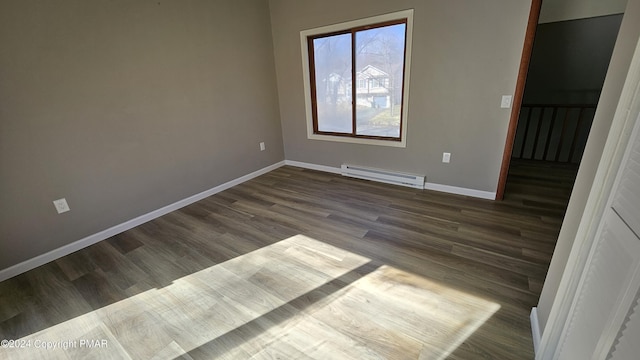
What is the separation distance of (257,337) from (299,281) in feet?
1.51

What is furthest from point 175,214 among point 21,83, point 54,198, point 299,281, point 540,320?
point 540,320

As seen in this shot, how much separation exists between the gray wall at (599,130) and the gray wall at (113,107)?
3.24m

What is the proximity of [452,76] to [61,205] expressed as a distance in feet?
12.6

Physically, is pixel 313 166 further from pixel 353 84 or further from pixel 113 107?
pixel 113 107

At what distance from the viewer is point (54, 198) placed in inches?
83.9

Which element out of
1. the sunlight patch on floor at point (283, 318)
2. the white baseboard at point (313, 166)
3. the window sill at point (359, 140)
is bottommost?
the sunlight patch on floor at point (283, 318)

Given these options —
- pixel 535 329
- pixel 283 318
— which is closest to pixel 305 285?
pixel 283 318

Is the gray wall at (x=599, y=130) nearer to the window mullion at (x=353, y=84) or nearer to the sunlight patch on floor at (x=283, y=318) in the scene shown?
the sunlight patch on floor at (x=283, y=318)

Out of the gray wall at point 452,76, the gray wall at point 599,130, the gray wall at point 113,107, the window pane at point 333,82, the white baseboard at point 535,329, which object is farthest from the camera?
the window pane at point 333,82

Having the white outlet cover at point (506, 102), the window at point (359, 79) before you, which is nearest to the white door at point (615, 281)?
the white outlet cover at point (506, 102)

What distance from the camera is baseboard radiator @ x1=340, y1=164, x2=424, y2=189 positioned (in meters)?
3.17

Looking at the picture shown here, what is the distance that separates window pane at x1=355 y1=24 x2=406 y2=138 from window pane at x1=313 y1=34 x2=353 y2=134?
0.17m

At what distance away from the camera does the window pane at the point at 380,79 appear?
9.82ft

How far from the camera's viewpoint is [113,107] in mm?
2338
